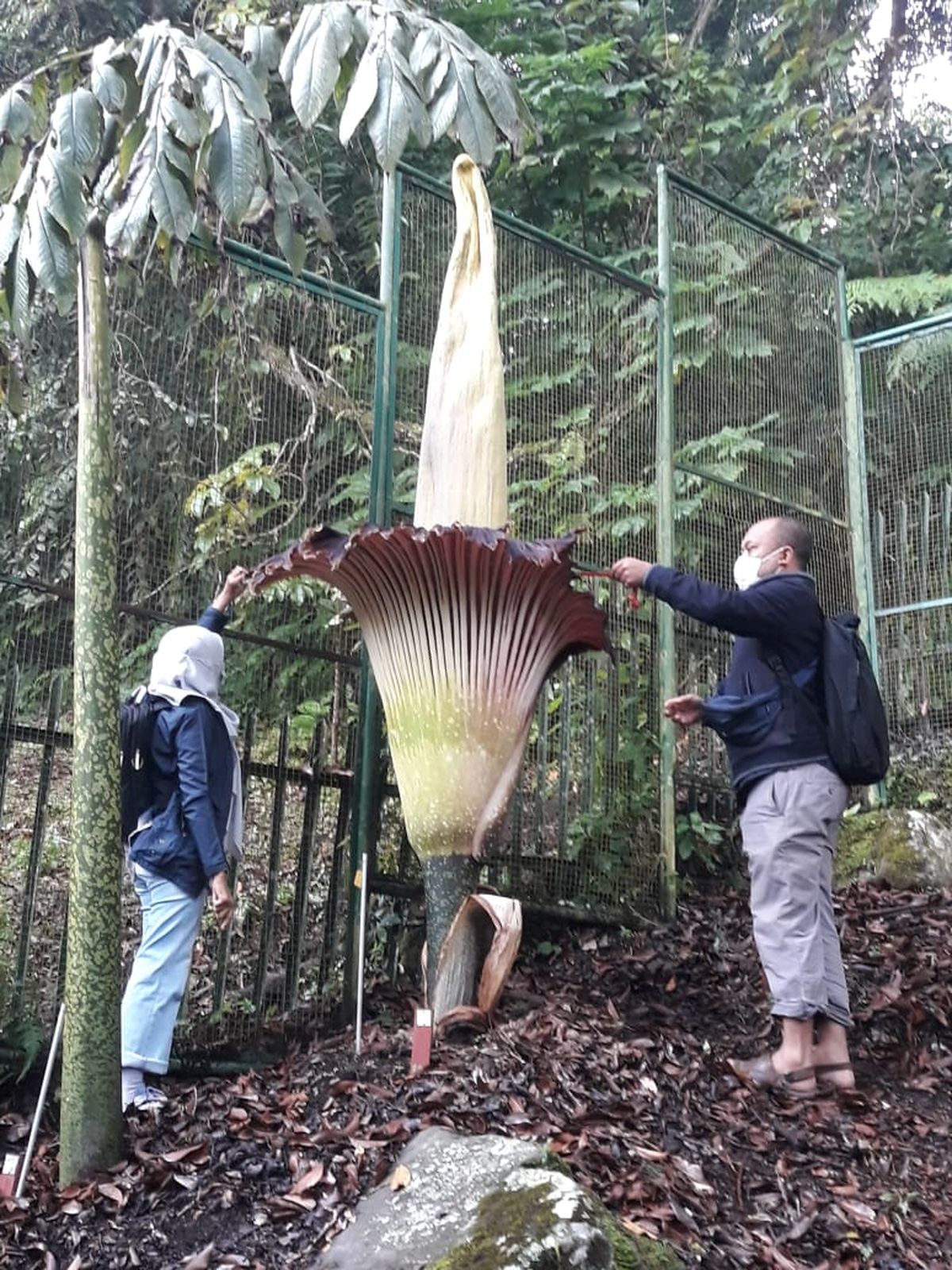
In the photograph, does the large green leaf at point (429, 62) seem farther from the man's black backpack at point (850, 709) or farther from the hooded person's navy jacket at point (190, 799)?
the man's black backpack at point (850, 709)

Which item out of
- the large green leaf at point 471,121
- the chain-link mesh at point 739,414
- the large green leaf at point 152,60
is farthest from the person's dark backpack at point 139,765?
the chain-link mesh at point 739,414

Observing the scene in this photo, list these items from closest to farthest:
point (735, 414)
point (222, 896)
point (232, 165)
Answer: point (232, 165)
point (222, 896)
point (735, 414)

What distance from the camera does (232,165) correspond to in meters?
3.03

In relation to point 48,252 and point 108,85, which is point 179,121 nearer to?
point 108,85

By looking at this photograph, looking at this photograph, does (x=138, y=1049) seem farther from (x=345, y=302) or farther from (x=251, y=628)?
(x=345, y=302)

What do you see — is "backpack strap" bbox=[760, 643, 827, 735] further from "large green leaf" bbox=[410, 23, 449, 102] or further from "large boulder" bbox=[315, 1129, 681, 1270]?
"large green leaf" bbox=[410, 23, 449, 102]

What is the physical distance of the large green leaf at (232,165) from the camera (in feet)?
9.93

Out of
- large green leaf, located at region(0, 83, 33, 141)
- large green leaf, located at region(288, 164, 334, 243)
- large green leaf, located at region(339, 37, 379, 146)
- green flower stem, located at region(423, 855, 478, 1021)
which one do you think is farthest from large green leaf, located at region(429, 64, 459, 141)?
green flower stem, located at region(423, 855, 478, 1021)

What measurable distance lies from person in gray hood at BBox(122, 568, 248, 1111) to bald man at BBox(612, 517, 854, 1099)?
1.37 metres

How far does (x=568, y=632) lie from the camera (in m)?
4.38

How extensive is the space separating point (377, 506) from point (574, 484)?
3.41ft

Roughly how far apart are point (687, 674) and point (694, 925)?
3.81ft

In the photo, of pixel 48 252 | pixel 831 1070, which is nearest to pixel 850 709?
pixel 831 1070

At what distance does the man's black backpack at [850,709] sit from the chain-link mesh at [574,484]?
141 centimetres
